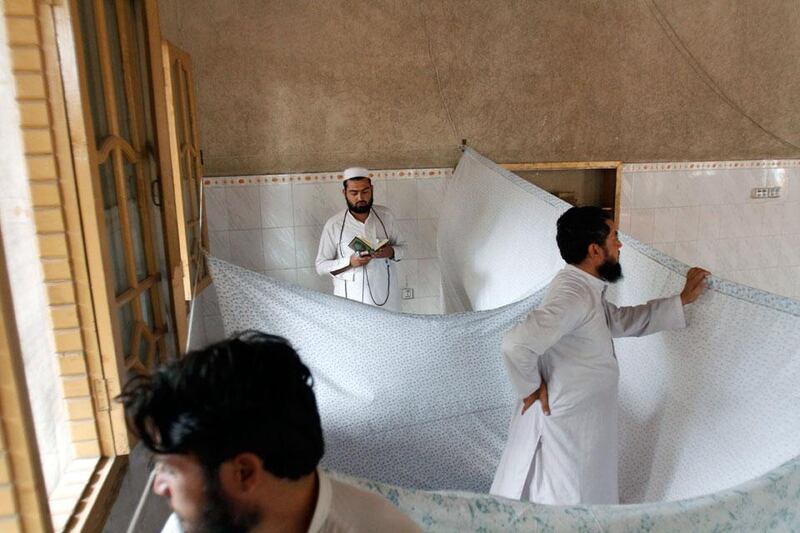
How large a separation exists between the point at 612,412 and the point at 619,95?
2.52 meters

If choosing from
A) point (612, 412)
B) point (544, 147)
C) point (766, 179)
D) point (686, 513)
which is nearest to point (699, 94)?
point (766, 179)

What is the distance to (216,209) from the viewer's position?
3.02 metres

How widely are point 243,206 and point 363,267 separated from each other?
83 cm

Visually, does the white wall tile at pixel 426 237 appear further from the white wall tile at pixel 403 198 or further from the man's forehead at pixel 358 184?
the man's forehead at pixel 358 184

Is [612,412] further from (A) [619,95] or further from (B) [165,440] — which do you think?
(A) [619,95]

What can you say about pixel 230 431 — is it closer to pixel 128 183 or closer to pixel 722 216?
pixel 128 183

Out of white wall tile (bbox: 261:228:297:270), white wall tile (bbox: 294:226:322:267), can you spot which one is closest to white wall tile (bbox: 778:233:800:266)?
white wall tile (bbox: 294:226:322:267)

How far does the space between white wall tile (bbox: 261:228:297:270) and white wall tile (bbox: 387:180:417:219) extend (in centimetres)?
63

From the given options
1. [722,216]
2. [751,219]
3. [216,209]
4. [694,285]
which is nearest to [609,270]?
[694,285]

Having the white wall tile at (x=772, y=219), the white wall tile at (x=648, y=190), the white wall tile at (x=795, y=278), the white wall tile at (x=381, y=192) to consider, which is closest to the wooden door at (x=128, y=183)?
the white wall tile at (x=381, y=192)

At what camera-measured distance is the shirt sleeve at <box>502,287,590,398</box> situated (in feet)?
4.96

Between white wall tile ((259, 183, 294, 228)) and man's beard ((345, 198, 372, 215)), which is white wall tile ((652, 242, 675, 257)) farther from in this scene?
white wall tile ((259, 183, 294, 228))

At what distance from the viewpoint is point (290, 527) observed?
0.66 m

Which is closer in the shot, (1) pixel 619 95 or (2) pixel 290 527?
(2) pixel 290 527
